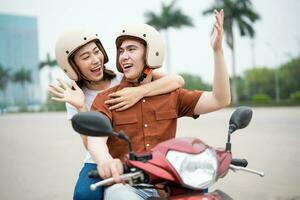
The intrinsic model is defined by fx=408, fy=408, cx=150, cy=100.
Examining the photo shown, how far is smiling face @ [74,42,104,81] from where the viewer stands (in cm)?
261

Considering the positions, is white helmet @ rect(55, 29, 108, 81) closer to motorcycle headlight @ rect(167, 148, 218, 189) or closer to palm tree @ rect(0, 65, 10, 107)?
motorcycle headlight @ rect(167, 148, 218, 189)

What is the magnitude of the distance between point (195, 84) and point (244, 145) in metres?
65.3

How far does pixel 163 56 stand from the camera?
2.40m

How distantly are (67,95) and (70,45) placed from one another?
33cm

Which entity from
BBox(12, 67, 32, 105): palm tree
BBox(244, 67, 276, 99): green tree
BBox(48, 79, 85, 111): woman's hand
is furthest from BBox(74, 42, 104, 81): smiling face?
BBox(12, 67, 32, 105): palm tree

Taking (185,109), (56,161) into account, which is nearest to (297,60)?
(56,161)

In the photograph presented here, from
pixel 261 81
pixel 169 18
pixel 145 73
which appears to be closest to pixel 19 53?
pixel 261 81

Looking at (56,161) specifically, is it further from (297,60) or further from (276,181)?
(297,60)

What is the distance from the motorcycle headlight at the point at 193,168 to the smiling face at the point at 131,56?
80cm

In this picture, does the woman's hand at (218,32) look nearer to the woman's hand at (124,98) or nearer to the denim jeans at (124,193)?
the woman's hand at (124,98)

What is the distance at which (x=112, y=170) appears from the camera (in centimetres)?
169

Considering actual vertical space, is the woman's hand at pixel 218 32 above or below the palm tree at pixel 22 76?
below

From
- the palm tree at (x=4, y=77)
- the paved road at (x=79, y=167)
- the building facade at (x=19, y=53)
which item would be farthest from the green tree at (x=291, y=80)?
the paved road at (x=79, y=167)

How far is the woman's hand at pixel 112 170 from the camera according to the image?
5.43 ft
